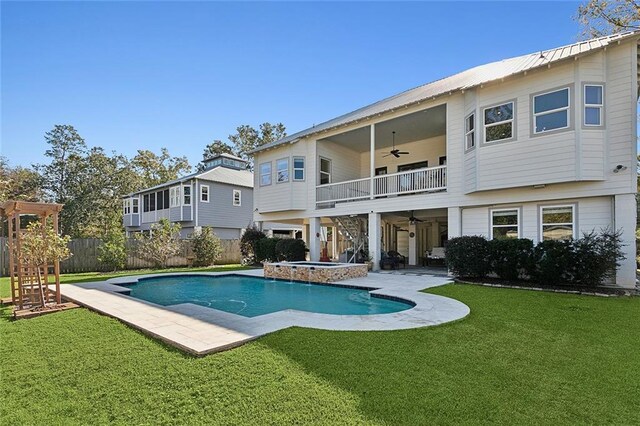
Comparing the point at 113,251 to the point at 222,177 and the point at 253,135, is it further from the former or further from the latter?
the point at 253,135

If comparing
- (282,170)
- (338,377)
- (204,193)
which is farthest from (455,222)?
(204,193)

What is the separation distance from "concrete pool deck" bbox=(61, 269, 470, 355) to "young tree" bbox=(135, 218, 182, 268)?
377 inches

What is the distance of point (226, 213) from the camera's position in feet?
86.8

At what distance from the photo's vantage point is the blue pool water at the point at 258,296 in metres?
8.15

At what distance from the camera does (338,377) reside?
141 inches

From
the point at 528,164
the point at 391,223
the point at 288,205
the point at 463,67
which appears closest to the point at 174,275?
the point at 288,205

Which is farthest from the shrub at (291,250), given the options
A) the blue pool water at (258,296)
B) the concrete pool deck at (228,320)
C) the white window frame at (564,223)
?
the white window frame at (564,223)

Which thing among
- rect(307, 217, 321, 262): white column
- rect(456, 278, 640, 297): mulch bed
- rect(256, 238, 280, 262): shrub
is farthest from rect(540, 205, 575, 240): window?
rect(256, 238, 280, 262): shrub

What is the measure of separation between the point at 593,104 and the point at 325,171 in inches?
443

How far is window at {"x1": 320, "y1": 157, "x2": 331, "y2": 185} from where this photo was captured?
17766 mm

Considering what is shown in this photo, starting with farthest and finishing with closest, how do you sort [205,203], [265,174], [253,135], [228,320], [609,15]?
[253,135] → [205,203] → [265,174] → [609,15] → [228,320]

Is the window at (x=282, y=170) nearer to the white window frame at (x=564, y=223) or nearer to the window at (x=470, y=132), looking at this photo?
the window at (x=470, y=132)

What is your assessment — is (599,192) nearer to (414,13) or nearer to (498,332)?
(498,332)

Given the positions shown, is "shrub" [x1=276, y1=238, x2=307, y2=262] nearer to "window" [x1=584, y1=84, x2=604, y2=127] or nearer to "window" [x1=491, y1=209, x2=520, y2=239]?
"window" [x1=491, y1=209, x2=520, y2=239]
